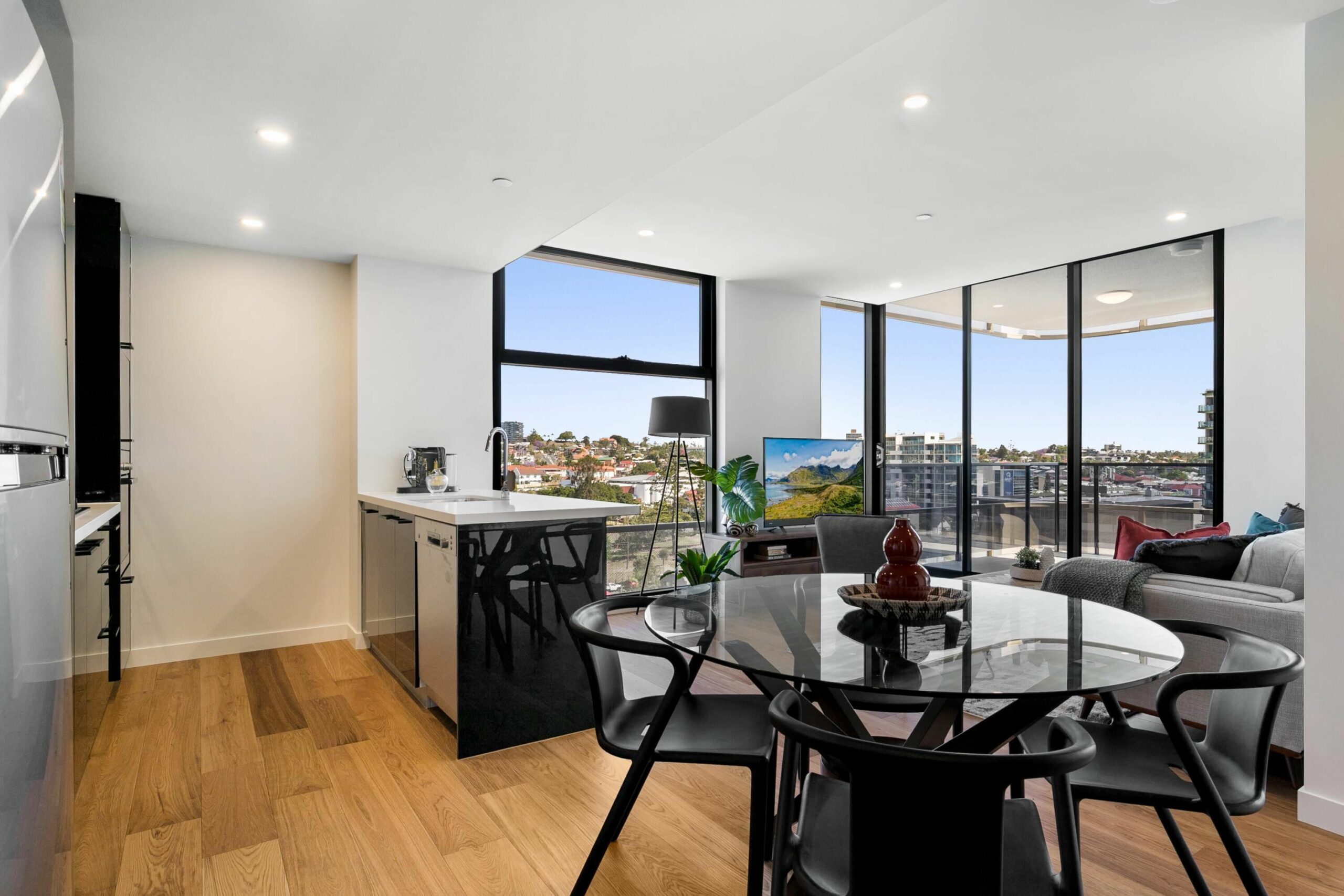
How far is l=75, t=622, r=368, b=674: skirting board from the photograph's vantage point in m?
3.75

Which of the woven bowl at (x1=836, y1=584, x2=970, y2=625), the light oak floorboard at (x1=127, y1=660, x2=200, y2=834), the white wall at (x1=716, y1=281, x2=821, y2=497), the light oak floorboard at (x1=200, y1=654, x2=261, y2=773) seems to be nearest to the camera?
the woven bowl at (x1=836, y1=584, x2=970, y2=625)

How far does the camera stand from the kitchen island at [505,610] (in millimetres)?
2586

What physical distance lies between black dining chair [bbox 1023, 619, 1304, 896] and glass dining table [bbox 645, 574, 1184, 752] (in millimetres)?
112

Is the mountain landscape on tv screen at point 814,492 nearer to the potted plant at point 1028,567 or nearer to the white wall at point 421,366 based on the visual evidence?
the potted plant at point 1028,567

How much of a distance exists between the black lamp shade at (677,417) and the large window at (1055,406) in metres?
2.51

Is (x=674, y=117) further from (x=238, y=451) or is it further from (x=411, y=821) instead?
(x=238, y=451)

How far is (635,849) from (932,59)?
2756mm

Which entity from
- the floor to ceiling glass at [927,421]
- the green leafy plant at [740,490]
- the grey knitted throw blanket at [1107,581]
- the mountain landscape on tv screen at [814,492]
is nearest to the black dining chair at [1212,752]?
the grey knitted throw blanket at [1107,581]

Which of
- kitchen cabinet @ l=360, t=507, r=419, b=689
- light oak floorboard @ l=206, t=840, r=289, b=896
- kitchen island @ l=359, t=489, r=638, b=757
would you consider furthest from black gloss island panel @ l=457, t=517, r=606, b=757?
light oak floorboard @ l=206, t=840, r=289, b=896

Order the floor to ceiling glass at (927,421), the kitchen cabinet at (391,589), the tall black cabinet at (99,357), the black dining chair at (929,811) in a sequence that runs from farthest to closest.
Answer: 1. the floor to ceiling glass at (927,421)
2. the kitchen cabinet at (391,589)
3. the tall black cabinet at (99,357)
4. the black dining chair at (929,811)

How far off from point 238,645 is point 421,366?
183 cm

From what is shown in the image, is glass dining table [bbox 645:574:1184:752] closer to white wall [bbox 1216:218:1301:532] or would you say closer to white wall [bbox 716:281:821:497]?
white wall [bbox 1216:218:1301:532]

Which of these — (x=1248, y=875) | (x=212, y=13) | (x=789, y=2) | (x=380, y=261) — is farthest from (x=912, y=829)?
(x=380, y=261)

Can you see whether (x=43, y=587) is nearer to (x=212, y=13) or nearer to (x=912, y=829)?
(x=912, y=829)
